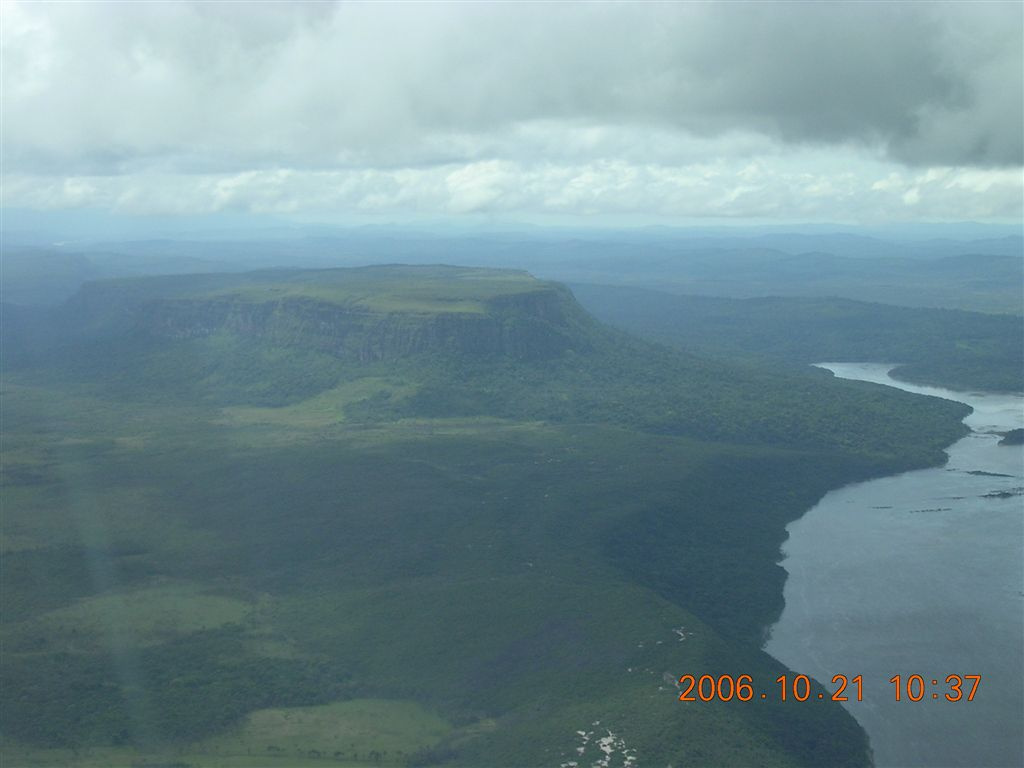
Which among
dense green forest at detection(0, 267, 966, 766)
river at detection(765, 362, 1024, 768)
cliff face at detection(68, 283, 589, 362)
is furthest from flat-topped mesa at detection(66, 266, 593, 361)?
river at detection(765, 362, 1024, 768)

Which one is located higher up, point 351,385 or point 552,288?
point 552,288

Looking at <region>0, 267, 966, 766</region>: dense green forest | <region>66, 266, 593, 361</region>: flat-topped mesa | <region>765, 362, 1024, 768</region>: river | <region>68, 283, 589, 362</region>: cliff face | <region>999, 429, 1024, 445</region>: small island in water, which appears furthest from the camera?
<region>66, 266, 593, 361</region>: flat-topped mesa

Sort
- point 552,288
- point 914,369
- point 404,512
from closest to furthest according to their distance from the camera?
point 404,512 → point 552,288 → point 914,369

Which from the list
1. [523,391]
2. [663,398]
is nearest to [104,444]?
[523,391]

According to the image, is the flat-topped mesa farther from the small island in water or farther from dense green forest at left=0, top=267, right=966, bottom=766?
the small island in water

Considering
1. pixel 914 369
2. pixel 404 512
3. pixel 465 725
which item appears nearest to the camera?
pixel 465 725

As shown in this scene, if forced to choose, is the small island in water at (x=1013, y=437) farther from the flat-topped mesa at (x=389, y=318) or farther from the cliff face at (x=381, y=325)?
the cliff face at (x=381, y=325)

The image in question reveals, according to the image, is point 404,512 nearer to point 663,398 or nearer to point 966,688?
point 966,688
